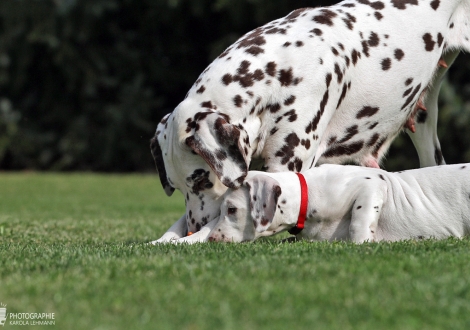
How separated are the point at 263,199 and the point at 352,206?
71cm

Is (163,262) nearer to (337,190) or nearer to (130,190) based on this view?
(337,190)

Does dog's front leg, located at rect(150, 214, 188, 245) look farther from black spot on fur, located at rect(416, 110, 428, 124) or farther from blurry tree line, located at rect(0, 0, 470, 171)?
blurry tree line, located at rect(0, 0, 470, 171)

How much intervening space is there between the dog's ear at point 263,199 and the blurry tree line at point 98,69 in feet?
46.9

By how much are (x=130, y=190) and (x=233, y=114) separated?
10463 mm

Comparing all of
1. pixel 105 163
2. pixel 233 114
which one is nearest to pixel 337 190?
pixel 233 114

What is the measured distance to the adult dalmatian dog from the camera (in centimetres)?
518

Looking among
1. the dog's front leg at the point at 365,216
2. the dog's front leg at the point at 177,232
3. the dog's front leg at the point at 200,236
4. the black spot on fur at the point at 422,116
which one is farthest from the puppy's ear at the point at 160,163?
the black spot on fur at the point at 422,116

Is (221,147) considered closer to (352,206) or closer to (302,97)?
(302,97)

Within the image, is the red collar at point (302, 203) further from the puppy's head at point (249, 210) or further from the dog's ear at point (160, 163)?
the dog's ear at point (160, 163)

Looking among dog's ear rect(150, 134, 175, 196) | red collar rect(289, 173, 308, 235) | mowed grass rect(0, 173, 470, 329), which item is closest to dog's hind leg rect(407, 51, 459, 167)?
red collar rect(289, 173, 308, 235)

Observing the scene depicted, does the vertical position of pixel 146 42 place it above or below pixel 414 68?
below

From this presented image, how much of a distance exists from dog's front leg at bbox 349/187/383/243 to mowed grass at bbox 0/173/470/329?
15.1 inches

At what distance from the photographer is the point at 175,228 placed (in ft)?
18.5

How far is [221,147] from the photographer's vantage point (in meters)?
4.98
